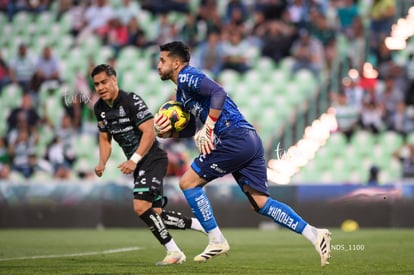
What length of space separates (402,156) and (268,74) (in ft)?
13.6

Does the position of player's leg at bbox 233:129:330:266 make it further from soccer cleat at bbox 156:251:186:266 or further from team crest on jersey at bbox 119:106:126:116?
team crest on jersey at bbox 119:106:126:116

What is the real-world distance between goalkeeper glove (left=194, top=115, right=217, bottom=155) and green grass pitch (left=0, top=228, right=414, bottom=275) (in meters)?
1.21

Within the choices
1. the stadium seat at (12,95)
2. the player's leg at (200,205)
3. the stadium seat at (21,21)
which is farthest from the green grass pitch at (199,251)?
the stadium seat at (21,21)

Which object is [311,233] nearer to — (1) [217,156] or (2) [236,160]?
(2) [236,160]

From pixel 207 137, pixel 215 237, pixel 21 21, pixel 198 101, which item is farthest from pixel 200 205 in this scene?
pixel 21 21

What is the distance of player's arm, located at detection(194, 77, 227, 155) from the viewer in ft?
29.6

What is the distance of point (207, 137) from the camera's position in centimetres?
911

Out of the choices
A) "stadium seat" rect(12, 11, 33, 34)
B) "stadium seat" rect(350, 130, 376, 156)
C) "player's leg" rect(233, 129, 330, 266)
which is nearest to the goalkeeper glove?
"player's leg" rect(233, 129, 330, 266)

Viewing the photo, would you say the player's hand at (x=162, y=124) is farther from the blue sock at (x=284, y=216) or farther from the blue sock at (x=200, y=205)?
the blue sock at (x=284, y=216)

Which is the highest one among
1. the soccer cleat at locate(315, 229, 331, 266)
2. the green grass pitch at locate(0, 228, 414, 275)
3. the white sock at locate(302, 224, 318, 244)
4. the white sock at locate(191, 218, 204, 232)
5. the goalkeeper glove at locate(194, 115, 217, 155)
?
the goalkeeper glove at locate(194, 115, 217, 155)

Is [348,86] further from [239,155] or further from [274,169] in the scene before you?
[239,155]

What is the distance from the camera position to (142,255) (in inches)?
448

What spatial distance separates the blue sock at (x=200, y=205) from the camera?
30.9ft

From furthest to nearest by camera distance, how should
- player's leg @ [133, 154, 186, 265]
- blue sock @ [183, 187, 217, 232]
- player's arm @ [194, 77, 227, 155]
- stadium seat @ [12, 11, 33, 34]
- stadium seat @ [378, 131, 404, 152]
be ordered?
stadium seat @ [12, 11, 33, 34]
stadium seat @ [378, 131, 404, 152]
player's leg @ [133, 154, 186, 265]
blue sock @ [183, 187, 217, 232]
player's arm @ [194, 77, 227, 155]
